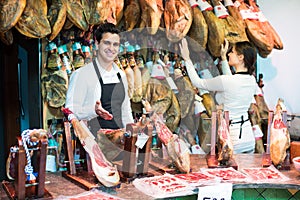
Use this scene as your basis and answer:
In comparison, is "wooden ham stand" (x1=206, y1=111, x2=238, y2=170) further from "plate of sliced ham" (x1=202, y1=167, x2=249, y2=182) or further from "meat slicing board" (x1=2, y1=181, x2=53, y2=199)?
"meat slicing board" (x1=2, y1=181, x2=53, y2=199)

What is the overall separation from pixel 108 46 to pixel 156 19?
0.51 m

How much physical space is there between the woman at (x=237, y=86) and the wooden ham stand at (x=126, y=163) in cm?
133

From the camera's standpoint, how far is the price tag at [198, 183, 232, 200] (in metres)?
1.67

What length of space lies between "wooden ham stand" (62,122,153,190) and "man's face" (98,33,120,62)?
81 centimetres

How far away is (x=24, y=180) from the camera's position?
1503mm

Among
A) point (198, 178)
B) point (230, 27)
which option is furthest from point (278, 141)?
point (230, 27)

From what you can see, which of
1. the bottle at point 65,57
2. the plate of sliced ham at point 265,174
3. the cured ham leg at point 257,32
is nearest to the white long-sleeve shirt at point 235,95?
the cured ham leg at point 257,32

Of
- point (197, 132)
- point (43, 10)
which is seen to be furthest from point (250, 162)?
point (43, 10)

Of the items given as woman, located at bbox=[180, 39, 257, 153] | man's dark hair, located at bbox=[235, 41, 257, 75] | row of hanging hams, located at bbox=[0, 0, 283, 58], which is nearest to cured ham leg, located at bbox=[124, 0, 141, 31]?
row of hanging hams, located at bbox=[0, 0, 283, 58]

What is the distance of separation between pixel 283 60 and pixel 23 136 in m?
3.07

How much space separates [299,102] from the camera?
12.8ft

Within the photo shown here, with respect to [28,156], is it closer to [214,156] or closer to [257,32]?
[214,156]

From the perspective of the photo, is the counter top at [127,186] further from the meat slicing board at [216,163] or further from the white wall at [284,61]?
the white wall at [284,61]

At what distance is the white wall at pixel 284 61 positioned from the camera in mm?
3904
